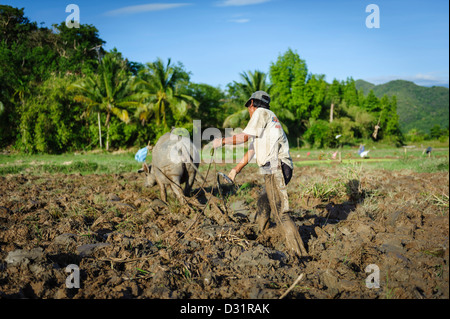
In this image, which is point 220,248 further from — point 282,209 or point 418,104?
point 418,104

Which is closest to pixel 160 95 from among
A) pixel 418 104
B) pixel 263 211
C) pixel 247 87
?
pixel 247 87

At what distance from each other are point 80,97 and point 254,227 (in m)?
19.7

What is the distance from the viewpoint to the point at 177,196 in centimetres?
605

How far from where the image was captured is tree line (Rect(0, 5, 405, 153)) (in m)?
20.8

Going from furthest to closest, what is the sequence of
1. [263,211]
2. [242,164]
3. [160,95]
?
[160,95] < [263,211] < [242,164]

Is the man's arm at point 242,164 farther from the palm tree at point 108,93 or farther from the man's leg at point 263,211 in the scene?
the palm tree at point 108,93

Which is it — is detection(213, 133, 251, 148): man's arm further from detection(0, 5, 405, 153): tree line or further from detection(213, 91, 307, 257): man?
detection(0, 5, 405, 153): tree line

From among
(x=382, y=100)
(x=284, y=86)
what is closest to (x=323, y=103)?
(x=284, y=86)

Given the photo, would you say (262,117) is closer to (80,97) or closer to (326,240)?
(326,240)

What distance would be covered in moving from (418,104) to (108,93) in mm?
82167

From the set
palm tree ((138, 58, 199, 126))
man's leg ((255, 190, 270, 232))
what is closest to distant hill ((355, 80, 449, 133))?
palm tree ((138, 58, 199, 126))

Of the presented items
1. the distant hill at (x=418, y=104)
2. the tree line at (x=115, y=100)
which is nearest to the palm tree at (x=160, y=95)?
the tree line at (x=115, y=100)

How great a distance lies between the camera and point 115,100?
73.5 ft

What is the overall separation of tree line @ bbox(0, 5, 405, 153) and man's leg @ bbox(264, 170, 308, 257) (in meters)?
19.3
